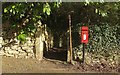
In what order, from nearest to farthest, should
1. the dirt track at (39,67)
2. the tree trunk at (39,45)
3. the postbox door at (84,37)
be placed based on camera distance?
1. the dirt track at (39,67)
2. the postbox door at (84,37)
3. the tree trunk at (39,45)

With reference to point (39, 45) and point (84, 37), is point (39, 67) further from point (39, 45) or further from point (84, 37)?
A: point (84, 37)

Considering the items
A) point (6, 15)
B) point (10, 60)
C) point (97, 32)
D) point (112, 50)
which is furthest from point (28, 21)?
point (112, 50)

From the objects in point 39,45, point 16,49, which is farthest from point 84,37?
point 16,49

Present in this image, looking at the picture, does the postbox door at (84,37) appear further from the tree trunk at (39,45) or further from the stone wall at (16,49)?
the stone wall at (16,49)

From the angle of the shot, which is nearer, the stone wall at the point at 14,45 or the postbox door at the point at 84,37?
the postbox door at the point at 84,37

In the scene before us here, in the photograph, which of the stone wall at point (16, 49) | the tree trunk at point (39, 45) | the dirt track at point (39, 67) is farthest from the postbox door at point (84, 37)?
the stone wall at point (16, 49)

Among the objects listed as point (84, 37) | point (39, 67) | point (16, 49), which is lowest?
point (39, 67)

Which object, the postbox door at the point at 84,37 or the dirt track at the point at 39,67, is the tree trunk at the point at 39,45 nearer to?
the dirt track at the point at 39,67

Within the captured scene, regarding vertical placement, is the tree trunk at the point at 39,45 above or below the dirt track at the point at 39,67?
above

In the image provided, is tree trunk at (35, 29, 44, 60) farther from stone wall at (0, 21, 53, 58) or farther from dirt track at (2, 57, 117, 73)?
dirt track at (2, 57, 117, 73)

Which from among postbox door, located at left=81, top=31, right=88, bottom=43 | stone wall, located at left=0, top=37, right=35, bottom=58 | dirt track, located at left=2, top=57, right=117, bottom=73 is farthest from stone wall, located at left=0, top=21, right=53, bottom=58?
postbox door, located at left=81, top=31, right=88, bottom=43

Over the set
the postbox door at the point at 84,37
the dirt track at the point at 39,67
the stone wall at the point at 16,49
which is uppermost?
the postbox door at the point at 84,37

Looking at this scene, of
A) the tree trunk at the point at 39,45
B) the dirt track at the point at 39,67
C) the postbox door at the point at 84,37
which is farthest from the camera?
the tree trunk at the point at 39,45

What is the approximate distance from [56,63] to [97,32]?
178cm
